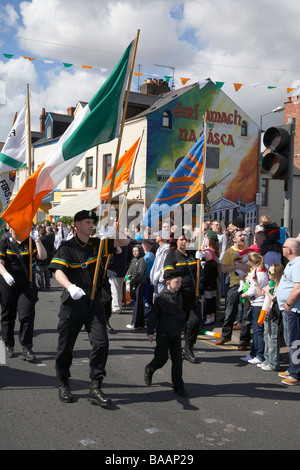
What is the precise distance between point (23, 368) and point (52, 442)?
7.83 ft

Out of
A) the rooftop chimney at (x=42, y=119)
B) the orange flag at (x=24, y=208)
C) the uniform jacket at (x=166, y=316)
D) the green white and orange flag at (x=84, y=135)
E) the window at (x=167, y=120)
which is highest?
the rooftop chimney at (x=42, y=119)

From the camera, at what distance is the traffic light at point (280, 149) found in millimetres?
6938

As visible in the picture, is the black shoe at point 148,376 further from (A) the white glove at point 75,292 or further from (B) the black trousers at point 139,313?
(B) the black trousers at point 139,313

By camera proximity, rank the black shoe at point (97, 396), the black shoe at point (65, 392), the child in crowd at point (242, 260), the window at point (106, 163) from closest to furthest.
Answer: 1. the black shoe at point (97, 396)
2. the black shoe at point (65, 392)
3. the child in crowd at point (242, 260)
4. the window at point (106, 163)

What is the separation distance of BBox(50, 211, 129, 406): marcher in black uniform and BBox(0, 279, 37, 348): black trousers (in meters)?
1.70

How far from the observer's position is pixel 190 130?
90.4 ft

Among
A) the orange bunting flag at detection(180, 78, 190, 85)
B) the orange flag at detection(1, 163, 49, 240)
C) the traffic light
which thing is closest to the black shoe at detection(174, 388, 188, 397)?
the orange flag at detection(1, 163, 49, 240)

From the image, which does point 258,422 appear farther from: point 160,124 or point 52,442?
point 160,124

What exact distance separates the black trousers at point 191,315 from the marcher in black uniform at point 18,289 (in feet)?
6.80

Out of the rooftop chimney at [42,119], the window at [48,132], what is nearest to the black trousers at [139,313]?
the window at [48,132]

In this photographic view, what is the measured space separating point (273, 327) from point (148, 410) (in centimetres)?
250

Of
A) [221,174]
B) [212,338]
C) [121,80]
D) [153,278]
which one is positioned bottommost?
[212,338]

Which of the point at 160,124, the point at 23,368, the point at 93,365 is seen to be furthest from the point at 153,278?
the point at 160,124

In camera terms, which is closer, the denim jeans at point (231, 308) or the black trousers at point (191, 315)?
the black trousers at point (191, 315)
